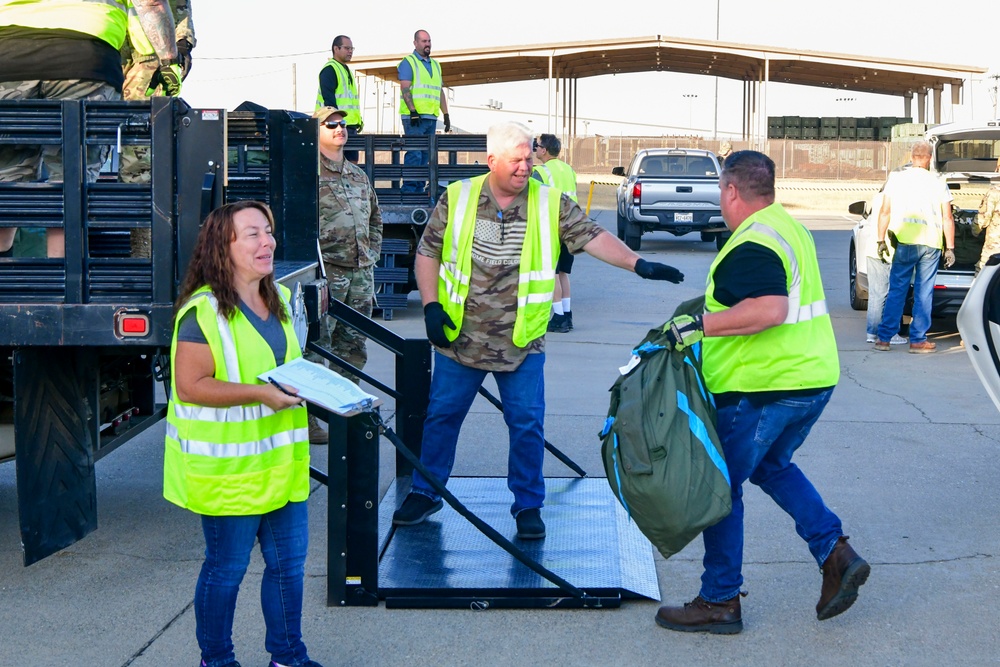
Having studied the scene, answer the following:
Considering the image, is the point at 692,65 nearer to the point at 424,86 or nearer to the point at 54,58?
the point at 424,86

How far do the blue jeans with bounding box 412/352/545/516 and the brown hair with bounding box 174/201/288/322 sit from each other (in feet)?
5.70

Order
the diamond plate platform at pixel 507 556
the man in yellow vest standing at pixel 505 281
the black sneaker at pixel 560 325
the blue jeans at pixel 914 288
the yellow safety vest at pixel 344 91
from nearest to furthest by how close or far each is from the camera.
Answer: the diamond plate platform at pixel 507 556
the man in yellow vest standing at pixel 505 281
the blue jeans at pixel 914 288
the black sneaker at pixel 560 325
the yellow safety vest at pixel 344 91

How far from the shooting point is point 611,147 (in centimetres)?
4362

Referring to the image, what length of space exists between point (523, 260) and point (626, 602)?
4.90 ft

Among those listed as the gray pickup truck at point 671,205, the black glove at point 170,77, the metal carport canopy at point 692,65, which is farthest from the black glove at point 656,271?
the metal carport canopy at point 692,65

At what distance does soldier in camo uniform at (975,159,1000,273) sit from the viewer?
1050 centimetres

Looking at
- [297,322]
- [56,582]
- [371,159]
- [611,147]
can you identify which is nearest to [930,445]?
[297,322]

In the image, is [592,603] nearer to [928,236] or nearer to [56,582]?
[56,582]

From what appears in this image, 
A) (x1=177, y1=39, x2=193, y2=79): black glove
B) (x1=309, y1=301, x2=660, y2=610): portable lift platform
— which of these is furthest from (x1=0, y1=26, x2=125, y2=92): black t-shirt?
(x1=309, y1=301, x2=660, y2=610): portable lift platform

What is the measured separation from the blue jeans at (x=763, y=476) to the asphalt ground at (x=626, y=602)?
257mm

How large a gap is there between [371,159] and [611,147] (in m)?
32.4

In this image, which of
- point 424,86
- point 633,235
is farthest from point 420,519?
point 633,235

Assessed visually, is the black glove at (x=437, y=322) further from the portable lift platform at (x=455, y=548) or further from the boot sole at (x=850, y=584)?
the boot sole at (x=850, y=584)

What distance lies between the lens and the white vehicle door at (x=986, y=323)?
512cm
